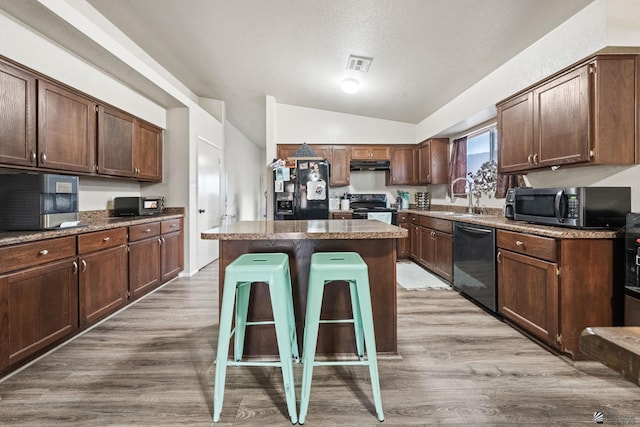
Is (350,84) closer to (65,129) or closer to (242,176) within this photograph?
(65,129)

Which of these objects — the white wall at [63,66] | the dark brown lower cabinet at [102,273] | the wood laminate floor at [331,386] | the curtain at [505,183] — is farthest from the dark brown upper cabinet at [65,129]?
the curtain at [505,183]

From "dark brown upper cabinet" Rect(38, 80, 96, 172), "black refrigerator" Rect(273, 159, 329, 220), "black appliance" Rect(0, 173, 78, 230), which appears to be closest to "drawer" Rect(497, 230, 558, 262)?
"black refrigerator" Rect(273, 159, 329, 220)

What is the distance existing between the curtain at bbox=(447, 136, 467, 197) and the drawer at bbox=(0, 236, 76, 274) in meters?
4.63

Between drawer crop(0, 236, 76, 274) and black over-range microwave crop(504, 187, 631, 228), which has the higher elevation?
black over-range microwave crop(504, 187, 631, 228)

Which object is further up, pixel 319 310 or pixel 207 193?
pixel 207 193

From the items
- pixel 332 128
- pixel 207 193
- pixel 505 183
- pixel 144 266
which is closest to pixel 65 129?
pixel 144 266

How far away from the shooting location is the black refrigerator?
4.38 metres

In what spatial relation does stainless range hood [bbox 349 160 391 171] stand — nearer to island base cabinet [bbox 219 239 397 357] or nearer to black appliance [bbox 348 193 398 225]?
black appliance [bbox 348 193 398 225]

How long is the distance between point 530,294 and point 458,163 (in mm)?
2878

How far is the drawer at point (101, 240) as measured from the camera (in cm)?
227

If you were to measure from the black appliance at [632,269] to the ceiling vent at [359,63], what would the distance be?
269 cm

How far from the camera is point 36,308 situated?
6.14 ft

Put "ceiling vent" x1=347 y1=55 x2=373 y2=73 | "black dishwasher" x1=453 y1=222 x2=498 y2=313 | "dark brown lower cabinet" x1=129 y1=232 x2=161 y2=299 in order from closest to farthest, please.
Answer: "black dishwasher" x1=453 y1=222 x2=498 y2=313 → "dark brown lower cabinet" x1=129 y1=232 x2=161 y2=299 → "ceiling vent" x1=347 y1=55 x2=373 y2=73

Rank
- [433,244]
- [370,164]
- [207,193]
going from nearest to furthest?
[433,244] → [207,193] → [370,164]
